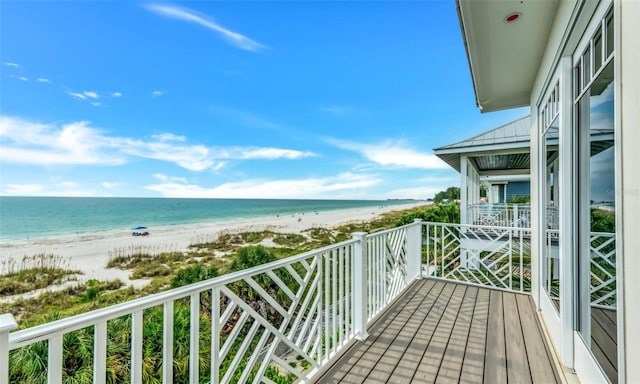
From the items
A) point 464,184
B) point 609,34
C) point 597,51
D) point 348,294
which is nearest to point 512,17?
point 597,51

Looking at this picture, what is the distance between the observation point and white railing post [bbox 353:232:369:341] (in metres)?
2.60

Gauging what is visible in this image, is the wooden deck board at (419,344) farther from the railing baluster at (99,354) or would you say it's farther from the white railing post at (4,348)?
the white railing post at (4,348)

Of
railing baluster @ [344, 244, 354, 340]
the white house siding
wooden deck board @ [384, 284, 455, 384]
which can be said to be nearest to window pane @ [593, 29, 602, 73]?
the white house siding

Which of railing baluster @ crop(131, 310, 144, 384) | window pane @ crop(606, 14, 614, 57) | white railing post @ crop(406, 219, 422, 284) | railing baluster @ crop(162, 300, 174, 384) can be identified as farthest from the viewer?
white railing post @ crop(406, 219, 422, 284)

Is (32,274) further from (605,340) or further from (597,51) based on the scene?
(597,51)

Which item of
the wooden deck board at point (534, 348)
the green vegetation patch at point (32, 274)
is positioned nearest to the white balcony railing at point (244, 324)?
the wooden deck board at point (534, 348)

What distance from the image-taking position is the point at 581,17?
1637 millimetres

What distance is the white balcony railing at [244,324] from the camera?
3.19ft

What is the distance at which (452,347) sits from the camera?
96.1 inches

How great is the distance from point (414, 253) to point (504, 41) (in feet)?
9.48

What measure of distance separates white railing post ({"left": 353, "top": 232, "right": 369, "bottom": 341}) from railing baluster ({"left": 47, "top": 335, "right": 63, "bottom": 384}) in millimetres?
2073

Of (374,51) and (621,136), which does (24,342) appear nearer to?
(621,136)

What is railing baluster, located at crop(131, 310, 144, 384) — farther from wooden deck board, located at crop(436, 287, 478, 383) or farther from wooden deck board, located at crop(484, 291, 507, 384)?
wooden deck board, located at crop(484, 291, 507, 384)

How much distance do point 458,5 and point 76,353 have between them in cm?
490
